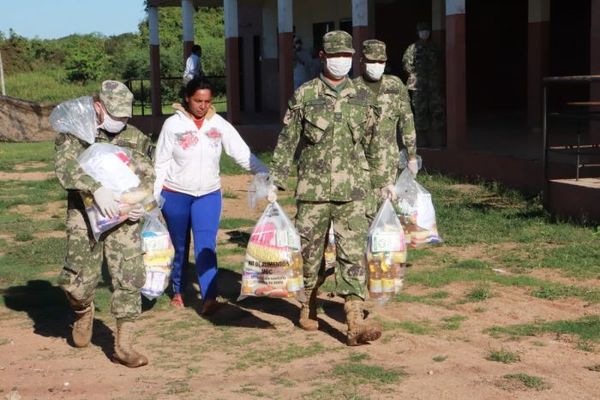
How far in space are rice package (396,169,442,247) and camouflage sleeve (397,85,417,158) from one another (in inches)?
11.6

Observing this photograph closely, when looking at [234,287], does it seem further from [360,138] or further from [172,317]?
[360,138]

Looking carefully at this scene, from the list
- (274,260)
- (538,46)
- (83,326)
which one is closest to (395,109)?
(274,260)

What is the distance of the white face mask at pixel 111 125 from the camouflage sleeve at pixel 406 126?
2251mm

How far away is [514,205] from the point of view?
1097 cm

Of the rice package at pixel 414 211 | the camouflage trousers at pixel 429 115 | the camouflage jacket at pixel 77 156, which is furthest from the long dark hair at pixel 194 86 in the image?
the camouflage trousers at pixel 429 115

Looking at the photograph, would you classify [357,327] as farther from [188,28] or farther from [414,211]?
[188,28]

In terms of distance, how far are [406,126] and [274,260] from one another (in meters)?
1.74

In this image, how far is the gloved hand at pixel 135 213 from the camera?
5859mm

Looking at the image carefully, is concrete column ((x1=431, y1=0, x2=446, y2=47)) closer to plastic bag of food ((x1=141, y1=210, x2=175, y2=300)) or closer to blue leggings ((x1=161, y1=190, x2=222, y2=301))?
blue leggings ((x1=161, y1=190, x2=222, y2=301))

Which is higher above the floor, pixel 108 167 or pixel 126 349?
pixel 108 167

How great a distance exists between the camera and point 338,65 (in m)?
6.20

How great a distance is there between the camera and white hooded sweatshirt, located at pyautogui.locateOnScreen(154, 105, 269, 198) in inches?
272

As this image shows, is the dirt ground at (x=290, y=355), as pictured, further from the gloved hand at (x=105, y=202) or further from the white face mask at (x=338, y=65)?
the white face mask at (x=338, y=65)

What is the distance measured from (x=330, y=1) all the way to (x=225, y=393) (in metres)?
16.3
